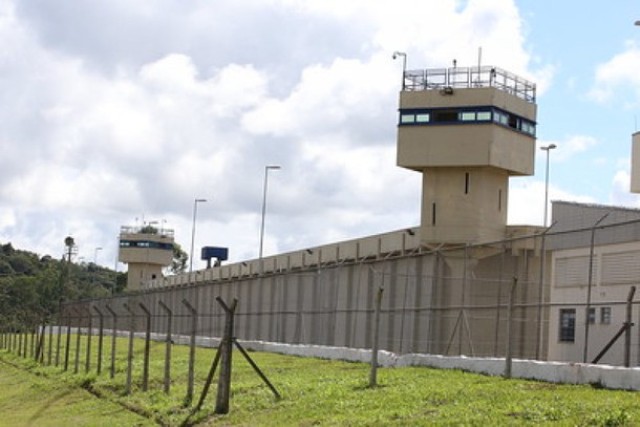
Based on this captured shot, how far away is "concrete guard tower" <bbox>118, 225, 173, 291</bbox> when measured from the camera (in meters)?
130

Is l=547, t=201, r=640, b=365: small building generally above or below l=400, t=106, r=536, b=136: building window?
below

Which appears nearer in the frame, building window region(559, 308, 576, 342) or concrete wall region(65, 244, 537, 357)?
building window region(559, 308, 576, 342)

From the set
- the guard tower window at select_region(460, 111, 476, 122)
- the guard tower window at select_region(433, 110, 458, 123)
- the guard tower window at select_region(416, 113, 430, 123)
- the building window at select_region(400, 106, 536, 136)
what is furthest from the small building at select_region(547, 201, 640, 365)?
the guard tower window at select_region(416, 113, 430, 123)

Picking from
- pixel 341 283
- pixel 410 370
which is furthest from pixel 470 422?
pixel 341 283

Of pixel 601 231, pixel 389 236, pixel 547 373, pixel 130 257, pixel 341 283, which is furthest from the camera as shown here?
pixel 130 257

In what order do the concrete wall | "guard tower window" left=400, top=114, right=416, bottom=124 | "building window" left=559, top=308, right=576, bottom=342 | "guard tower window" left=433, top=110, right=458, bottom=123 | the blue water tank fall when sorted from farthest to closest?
1. the blue water tank
2. "guard tower window" left=400, top=114, right=416, bottom=124
3. "guard tower window" left=433, top=110, right=458, bottom=123
4. the concrete wall
5. "building window" left=559, top=308, right=576, bottom=342

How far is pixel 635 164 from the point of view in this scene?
40.5 meters

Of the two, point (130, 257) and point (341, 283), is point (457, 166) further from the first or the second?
point (130, 257)

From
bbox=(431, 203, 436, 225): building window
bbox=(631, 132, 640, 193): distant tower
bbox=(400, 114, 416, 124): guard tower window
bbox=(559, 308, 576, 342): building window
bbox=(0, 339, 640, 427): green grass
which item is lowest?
bbox=(0, 339, 640, 427): green grass

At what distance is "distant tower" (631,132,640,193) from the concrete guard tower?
9273 cm

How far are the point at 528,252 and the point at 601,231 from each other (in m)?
4.42

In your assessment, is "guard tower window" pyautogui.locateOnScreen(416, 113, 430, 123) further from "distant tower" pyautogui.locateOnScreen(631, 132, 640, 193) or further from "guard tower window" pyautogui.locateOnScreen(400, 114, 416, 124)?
"distant tower" pyautogui.locateOnScreen(631, 132, 640, 193)

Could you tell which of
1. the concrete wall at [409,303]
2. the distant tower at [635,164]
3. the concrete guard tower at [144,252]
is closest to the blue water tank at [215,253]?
the concrete guard tower at [144,252]

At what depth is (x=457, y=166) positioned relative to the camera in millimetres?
52938
